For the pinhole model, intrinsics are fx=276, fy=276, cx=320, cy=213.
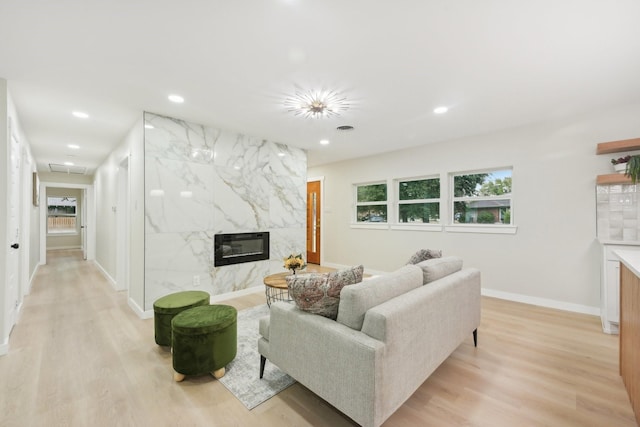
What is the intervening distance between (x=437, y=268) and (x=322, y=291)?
109 cm

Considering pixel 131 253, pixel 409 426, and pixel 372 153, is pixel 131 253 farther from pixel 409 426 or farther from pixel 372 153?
pixel 372 153

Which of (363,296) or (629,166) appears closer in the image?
(363,296)

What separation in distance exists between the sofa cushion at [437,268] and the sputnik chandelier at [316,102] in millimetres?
1893

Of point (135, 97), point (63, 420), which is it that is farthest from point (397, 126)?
point (63, 420)

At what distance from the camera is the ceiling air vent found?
267 inches

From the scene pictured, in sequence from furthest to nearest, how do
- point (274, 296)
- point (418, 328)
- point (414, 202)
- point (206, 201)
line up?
point (414, 202)
point (206, 201)
point (274, 296)
point (418, 328)

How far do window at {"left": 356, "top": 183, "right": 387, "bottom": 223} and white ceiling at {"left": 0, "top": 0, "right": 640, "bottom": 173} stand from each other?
2.17 meters

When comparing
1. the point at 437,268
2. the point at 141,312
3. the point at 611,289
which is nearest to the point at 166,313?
the point at 141,312

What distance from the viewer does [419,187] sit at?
16.8 ft

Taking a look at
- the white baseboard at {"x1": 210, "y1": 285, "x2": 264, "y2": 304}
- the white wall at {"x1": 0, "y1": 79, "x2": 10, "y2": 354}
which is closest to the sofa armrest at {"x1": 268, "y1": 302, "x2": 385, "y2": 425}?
the white baseboard at {"x1": 210, "y1": 285, "x2": 264, "y2": 304}

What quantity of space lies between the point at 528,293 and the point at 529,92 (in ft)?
8.78

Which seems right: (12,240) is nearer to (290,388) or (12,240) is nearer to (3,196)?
(3,196)

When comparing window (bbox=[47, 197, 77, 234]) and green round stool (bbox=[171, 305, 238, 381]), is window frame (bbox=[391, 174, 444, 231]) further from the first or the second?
window (bbox=[47, 197, 77, 234])

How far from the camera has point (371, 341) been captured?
1.41 m
